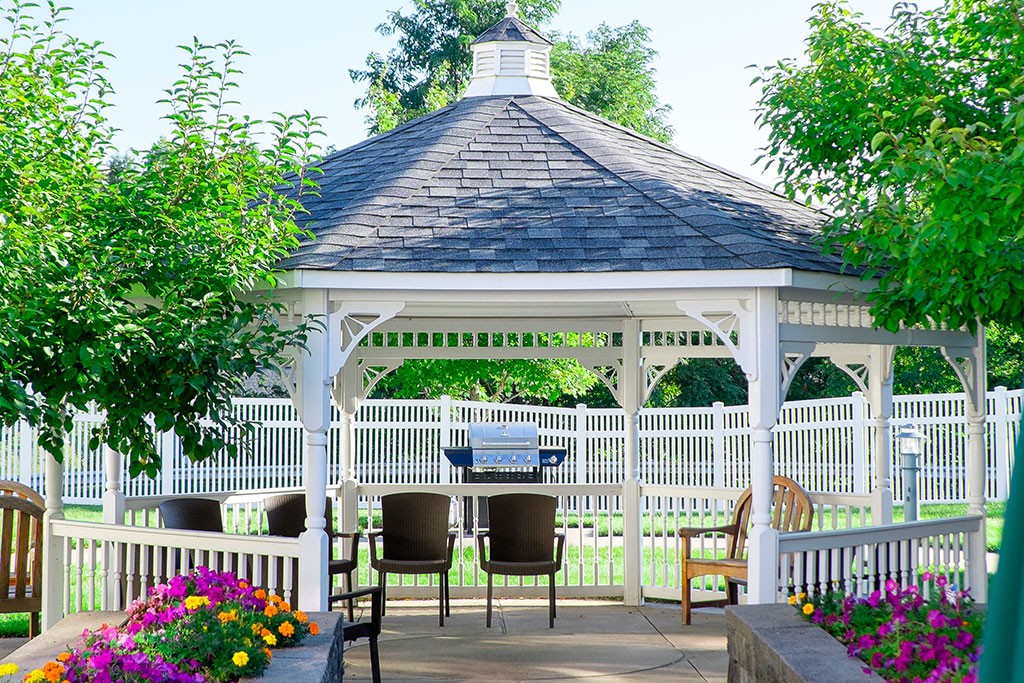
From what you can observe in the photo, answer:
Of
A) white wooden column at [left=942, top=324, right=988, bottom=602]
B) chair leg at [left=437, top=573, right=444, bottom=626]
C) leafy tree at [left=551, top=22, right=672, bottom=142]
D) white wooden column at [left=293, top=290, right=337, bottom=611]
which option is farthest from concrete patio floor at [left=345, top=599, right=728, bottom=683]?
leafy tree at [left=551, top=22, right=672, bottom=142]

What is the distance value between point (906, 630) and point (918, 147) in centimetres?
293

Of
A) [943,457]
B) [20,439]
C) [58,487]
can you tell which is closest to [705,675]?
[58,487]

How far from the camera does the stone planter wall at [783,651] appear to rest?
4969mm

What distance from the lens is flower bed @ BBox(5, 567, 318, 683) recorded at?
15.3 feet

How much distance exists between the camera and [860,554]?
293 inches

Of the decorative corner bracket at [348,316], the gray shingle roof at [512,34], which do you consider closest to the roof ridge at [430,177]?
the decorative corner bracket at [348,316]

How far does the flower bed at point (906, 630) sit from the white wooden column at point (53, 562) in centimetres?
502

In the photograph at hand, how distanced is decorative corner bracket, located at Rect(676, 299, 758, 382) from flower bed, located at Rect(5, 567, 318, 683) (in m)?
2.99

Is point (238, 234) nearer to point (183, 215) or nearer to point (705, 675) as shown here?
point (183, 215)

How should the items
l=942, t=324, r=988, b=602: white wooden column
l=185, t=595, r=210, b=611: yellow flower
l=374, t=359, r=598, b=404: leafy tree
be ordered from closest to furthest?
l=185, t=595, r=210, b=611: yellow flower < l=942, t=324, r=988, b=602: white wooden column < l=374, t=359, r=598, b=404: leafy tree

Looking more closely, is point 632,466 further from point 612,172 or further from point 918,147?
point 918,147

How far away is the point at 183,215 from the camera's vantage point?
629 centimetres

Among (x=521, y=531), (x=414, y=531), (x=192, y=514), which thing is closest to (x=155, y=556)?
(x=192, y=514)

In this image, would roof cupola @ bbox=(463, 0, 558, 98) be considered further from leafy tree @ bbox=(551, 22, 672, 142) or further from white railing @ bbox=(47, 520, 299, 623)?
leafy tree @ bbox=(551, 22, 672, 142)
